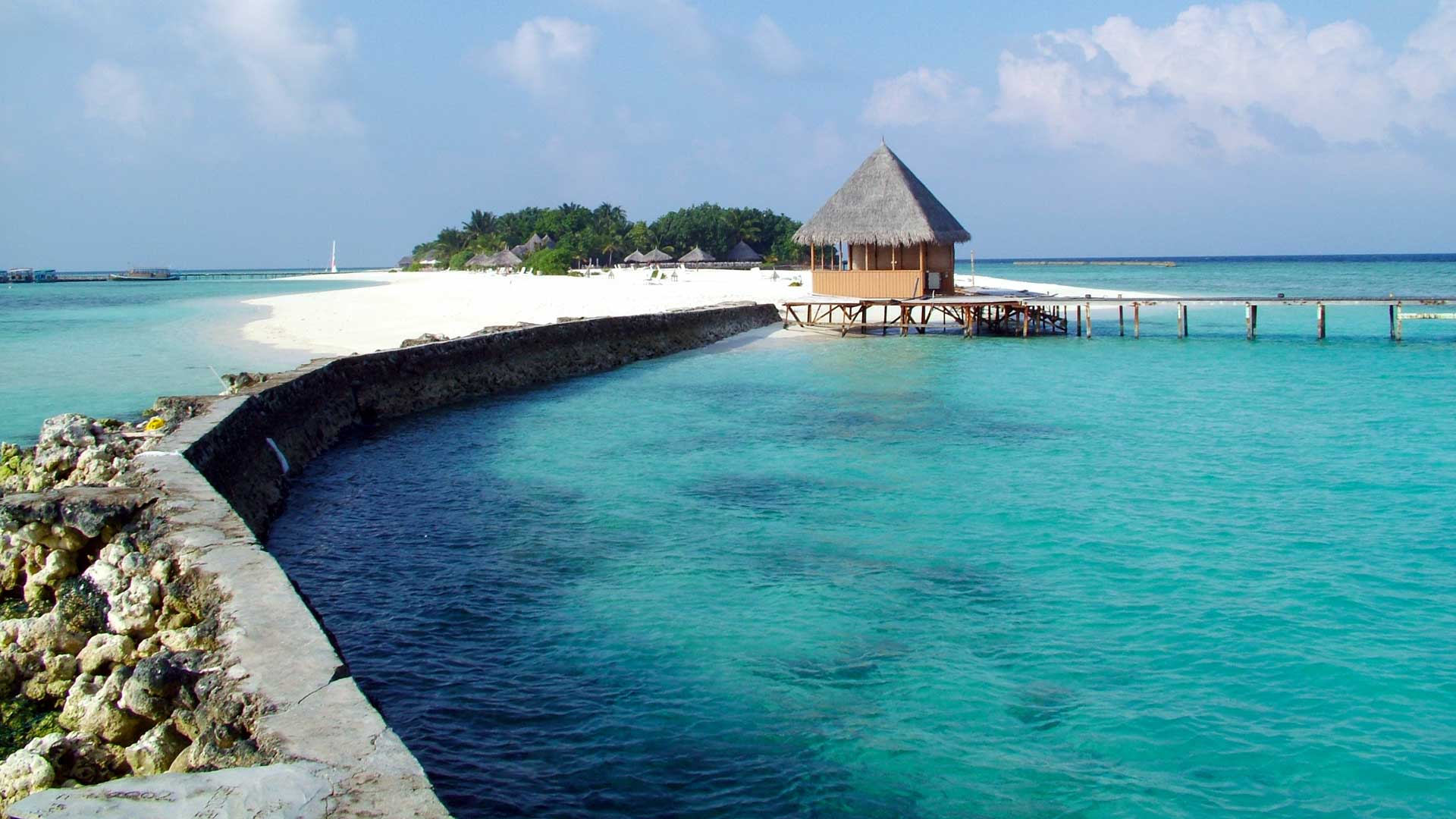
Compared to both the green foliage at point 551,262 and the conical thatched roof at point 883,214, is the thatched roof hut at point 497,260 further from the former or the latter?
the conical thatched roof at point 883,214

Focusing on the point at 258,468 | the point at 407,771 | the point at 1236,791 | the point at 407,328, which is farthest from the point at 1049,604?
the point at 407,328

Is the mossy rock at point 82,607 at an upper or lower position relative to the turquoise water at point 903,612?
upper

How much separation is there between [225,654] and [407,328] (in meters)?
23.1

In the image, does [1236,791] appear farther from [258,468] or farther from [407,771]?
[258,468]

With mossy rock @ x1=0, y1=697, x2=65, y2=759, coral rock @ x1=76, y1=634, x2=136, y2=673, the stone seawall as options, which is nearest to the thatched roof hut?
the stone seawall

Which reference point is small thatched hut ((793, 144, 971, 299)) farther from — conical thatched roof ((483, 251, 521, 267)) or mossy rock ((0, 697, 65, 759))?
conical thatched roof ((483, 251, 521, 267))

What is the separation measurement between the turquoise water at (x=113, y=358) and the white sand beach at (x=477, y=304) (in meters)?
1.28

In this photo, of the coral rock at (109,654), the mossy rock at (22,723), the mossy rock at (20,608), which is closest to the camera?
the mossy rock at (22,723)

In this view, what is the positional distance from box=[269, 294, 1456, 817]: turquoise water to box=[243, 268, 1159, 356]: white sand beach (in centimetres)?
1241

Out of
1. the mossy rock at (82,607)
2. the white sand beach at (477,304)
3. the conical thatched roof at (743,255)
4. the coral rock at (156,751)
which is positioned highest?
the conical thatched roof at (743,255)

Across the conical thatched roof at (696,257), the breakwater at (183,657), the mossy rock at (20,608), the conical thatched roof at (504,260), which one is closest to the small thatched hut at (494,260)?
the conical thatched roof at (504,260)

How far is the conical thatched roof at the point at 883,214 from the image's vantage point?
1182 inches

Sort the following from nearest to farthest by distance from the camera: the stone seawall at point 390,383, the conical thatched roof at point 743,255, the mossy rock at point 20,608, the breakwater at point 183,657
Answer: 1. the breakwater at point 183,657
2. the mossy rock at point 20,608
3. the stone seawall at point 390,383
4. the conical thatched roof at point 743,255

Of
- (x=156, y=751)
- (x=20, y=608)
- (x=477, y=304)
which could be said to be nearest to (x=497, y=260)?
(x=477, y=304)
